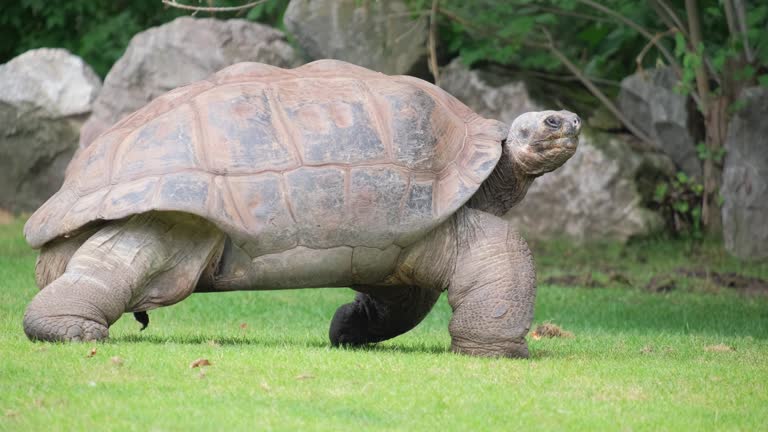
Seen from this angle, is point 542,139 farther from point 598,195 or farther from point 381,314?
point 598,195

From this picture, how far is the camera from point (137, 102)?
14.5m

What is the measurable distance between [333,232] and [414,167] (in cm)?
55

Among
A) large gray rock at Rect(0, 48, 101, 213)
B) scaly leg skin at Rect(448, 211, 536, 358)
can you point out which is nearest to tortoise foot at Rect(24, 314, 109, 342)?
scaly leg skin at Rect(448, 211, 536, 358)


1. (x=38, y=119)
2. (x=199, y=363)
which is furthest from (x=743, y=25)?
(x=199, y=363)

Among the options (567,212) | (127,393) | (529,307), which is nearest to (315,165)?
(529,307)

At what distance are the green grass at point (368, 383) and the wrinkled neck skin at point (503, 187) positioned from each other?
0.88 m

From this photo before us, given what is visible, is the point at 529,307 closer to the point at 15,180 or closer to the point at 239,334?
the point at 239,334

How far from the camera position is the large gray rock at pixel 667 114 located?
46.3 ft

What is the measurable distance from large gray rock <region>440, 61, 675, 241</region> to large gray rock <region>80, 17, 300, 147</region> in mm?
2852

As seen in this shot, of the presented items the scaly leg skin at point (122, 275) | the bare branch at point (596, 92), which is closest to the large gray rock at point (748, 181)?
the bare branch at point (596, 92)

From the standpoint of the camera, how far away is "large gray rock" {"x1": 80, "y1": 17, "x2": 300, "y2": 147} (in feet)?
47.5

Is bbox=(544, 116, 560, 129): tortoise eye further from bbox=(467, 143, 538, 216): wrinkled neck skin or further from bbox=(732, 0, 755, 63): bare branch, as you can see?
bbox=(732, 0, 755, 63): bare branch

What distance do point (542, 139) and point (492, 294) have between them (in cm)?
95

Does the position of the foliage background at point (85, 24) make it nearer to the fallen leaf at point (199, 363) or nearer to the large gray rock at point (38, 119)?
the large gray rock at point (38, 119)
